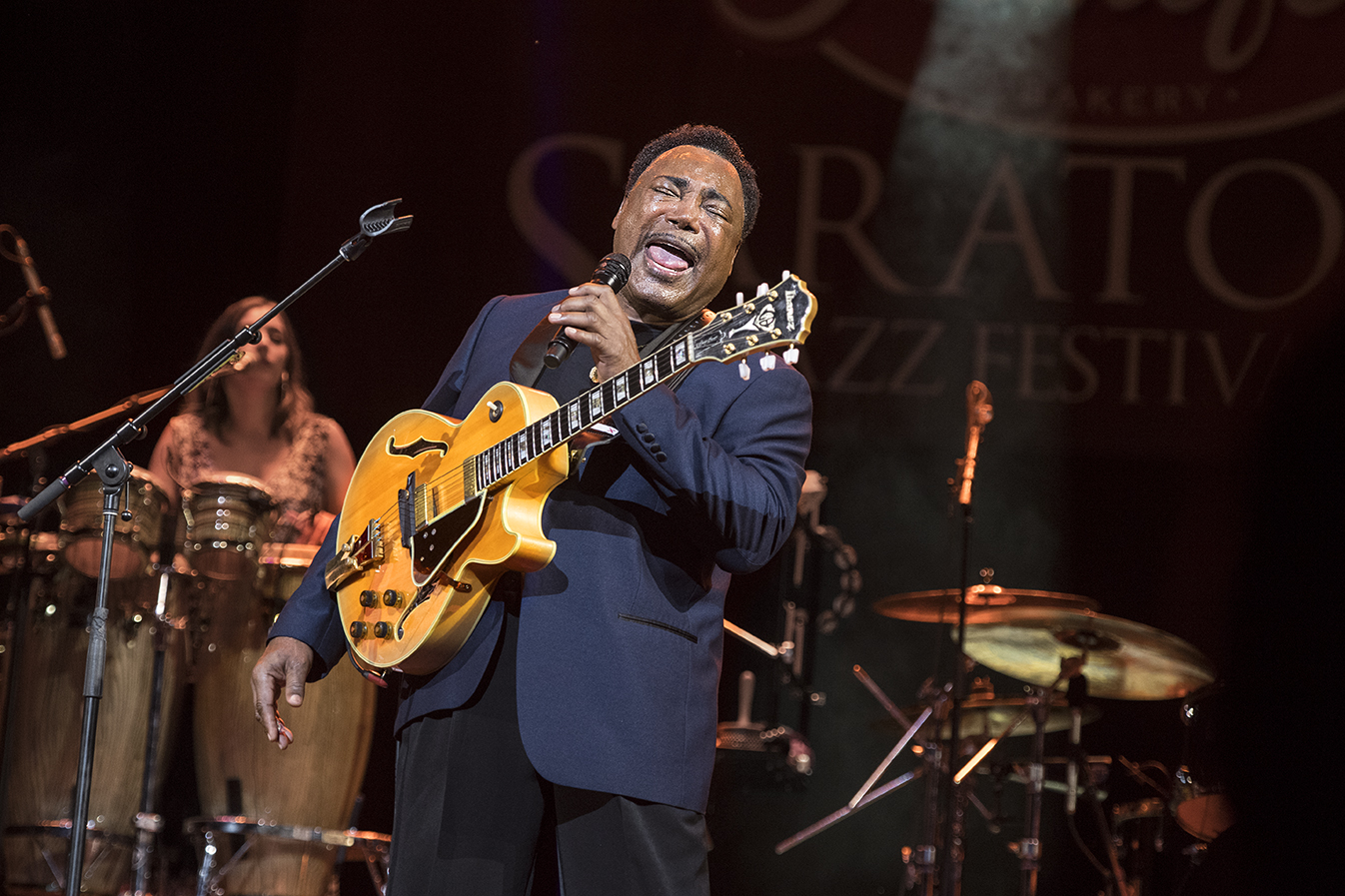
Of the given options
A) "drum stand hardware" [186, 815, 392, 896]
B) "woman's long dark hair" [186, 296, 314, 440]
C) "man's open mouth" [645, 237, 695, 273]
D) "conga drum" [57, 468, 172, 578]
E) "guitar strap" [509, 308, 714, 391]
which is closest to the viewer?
"guitar strap" [509, 308, 714, 391]

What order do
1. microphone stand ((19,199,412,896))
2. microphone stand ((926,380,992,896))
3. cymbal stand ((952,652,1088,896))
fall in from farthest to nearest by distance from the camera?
cymbal stand ((952,652,1088,896)) → microphone stand ((926,380,992,896)) → microphone stand ((19,199,412,896))

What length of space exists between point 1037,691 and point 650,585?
126 inches

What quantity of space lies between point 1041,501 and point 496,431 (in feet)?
14.0

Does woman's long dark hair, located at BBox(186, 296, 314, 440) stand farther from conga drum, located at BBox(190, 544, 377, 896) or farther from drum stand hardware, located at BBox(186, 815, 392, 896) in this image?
drum stand hardware, located at BBox(186, 815, 392, 896)

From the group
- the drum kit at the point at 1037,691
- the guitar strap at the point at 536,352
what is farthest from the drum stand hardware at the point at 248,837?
the guitar strap at the point at 536,352

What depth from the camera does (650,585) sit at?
7.63ft

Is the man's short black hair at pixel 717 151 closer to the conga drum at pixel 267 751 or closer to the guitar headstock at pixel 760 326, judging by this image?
the guitar headstock at pixel 760 326

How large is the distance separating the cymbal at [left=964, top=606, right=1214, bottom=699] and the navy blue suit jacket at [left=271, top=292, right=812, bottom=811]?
101 inches

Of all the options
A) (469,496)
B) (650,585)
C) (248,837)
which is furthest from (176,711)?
(650,585)

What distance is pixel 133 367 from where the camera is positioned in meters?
6.12

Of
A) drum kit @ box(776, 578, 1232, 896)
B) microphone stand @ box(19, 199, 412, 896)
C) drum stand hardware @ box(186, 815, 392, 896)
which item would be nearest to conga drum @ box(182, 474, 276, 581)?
drum stand hardware @ box(186, 815, 392, 896)

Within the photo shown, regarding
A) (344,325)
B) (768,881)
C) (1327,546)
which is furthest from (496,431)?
(768,881)

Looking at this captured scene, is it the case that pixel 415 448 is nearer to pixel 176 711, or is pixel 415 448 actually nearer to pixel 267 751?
pixel 267 751

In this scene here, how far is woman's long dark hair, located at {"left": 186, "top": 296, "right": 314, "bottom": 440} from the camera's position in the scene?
17.9ft
